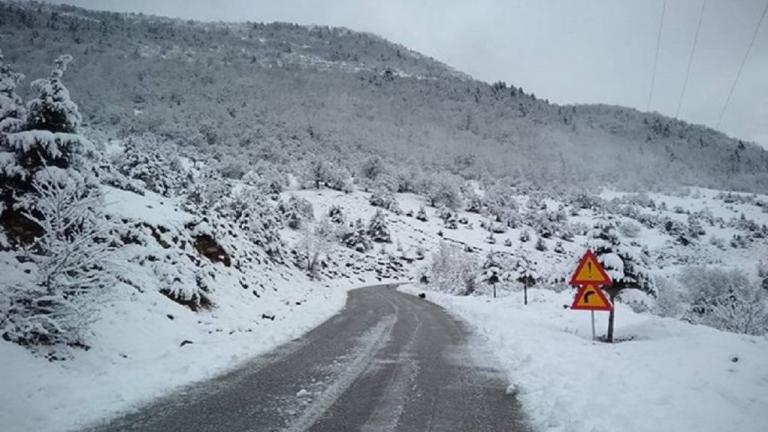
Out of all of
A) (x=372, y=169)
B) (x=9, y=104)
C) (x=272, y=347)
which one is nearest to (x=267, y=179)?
(x=372, y=169)

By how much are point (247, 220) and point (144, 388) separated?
27.9 m

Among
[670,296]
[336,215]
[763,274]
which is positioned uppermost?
[336,215]

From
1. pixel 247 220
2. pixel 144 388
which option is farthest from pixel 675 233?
pixel 144 388

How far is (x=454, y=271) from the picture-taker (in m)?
68.2

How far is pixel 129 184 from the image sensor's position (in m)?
19.7

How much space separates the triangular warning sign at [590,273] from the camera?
11.0 m

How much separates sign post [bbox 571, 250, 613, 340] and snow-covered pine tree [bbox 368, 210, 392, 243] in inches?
2918

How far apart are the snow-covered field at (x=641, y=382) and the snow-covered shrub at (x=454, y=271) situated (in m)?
41.6

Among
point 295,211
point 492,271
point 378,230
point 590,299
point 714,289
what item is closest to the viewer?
point 590,299

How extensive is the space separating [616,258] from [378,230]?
68.1 metres

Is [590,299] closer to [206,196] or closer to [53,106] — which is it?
[53,106]

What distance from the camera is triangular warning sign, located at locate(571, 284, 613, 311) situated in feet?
35.5

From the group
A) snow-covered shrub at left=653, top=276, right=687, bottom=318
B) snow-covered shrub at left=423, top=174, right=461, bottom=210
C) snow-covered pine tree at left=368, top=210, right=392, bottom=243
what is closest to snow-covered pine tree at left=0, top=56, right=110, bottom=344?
snow-covered shrub at left=653, top=276, right=687, bottom=318

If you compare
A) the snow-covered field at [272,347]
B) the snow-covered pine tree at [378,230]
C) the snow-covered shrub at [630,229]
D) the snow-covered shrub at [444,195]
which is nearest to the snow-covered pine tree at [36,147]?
the snow-covered field at [272,347]
